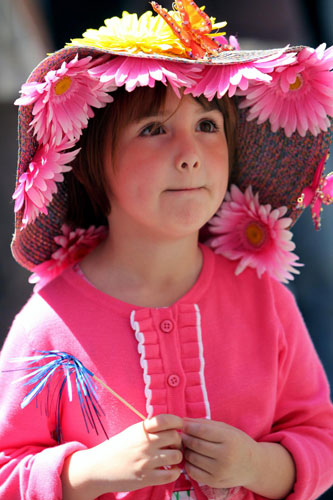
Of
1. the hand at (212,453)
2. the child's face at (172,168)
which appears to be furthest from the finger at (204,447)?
the child's face at (172,168)

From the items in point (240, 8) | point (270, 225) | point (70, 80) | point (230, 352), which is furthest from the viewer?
point (240, 8)

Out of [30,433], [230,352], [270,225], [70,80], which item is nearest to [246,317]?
[230,352]

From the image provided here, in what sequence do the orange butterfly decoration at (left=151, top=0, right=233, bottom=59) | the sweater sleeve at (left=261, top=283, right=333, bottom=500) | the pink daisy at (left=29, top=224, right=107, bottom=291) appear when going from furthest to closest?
the pink daisy at (left=29, top=224, right=107, bottom=291)
the sweater sleeve at (left=261, top=283, right=333, bottom=500)
the orange butterfly decoration at (left=151, top=0, right=233, bottom=59)

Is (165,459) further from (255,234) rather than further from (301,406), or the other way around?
(255,234)

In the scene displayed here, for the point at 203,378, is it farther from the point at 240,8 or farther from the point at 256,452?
the point at 240,8

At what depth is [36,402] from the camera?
4.35ft

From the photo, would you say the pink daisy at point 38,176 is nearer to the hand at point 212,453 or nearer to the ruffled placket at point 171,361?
the ruffled placket at point 171,361

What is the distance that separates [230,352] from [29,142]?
1.92ft

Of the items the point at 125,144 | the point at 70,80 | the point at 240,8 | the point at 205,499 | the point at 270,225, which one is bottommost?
the point at 205,499

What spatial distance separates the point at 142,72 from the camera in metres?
1.21

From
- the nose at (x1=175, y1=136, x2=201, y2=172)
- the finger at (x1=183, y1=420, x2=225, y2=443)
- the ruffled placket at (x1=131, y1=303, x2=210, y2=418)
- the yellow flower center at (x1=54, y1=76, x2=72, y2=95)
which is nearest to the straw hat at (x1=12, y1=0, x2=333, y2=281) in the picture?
the yellow flower center at (x1=54, y1=76, x2=72, y2=95)

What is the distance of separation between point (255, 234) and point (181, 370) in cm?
40

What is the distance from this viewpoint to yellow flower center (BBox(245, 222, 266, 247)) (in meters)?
1.58

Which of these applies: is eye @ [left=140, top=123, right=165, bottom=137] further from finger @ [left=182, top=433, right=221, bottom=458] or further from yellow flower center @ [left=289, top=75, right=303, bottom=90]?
finger @ [left=182, top=433, right=221, bottom=458]
